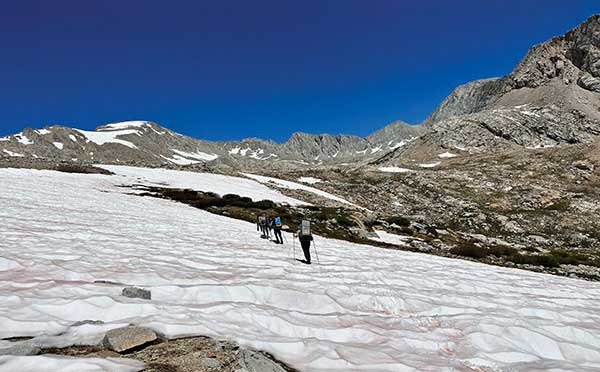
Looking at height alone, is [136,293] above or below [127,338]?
above

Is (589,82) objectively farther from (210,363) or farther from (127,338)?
(127,338)

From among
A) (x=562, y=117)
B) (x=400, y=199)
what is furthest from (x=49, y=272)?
(x=562, y=117)

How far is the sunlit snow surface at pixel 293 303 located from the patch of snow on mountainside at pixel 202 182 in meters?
25.9

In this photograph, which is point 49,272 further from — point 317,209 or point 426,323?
point 317,209

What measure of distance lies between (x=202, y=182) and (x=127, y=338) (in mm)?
42641

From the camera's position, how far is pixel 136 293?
702 cm

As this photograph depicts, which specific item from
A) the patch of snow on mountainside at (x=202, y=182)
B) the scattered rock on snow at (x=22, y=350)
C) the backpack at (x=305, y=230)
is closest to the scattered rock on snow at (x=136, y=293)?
the scattered rock on snow at (x=22, y=350)

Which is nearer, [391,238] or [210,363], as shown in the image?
[210,363]

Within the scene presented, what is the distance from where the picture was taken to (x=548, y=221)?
150ft

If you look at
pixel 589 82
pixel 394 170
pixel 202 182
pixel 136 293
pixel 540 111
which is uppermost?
pixel 589 82

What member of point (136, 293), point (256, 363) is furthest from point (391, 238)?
point (256, 363)

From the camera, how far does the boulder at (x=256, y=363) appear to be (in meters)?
4.62

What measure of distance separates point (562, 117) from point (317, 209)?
129 m

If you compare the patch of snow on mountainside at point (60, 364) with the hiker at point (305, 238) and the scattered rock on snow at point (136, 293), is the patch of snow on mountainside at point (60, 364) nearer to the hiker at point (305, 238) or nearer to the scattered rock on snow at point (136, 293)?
the scattered rock on snow at point (136, 293)
